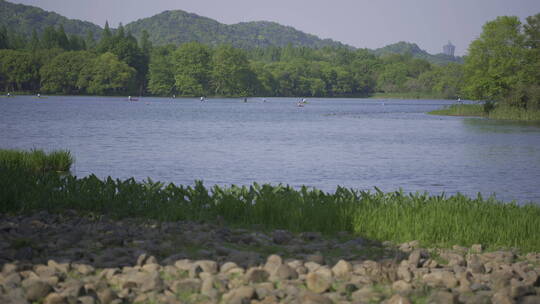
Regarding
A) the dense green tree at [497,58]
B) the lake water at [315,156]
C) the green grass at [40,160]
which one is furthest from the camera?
the dense green tree at [497,58]

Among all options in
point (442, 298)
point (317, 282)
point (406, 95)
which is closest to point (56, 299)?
point (317, 282)

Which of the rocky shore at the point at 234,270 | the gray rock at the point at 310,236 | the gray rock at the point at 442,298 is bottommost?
the gray rock at the point at 310,236

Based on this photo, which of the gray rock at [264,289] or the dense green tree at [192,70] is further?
the dense green tree at [192,70]

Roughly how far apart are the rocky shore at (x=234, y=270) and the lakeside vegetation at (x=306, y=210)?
0.68 metres

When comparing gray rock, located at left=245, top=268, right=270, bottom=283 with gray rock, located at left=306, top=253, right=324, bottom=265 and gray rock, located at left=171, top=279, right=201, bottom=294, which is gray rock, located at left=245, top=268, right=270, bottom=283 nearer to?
gray rock, located at left=171, top=279, right=201, bottom=294

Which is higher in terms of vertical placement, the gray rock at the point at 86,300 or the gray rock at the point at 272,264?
the gray rock at the point at 272,264

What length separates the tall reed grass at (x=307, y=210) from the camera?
8547 millimetres

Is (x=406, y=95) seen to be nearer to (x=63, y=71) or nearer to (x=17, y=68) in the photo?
(x=63, y=71)

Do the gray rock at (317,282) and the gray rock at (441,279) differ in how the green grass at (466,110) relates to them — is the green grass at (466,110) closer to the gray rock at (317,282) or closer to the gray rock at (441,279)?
the gray rock at (441,279)

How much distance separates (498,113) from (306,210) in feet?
193

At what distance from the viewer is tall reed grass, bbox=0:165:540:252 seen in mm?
8547

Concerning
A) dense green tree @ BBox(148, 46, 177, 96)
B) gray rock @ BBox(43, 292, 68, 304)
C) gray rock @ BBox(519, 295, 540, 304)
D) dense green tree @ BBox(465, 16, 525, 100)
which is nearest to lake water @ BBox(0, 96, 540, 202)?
gray rock @ BBox(519, 295, 540, 304)

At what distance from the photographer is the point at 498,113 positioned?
207 ft

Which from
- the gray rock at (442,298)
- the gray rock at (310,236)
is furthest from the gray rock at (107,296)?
the gray rock at (310,236)
